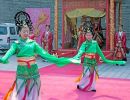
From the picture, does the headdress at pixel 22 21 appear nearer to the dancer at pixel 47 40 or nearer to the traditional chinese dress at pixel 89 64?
the traditional chinese dress at pixel 89 64

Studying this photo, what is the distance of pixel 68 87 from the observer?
8102 mm

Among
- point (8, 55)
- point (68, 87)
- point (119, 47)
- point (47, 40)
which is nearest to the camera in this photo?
point (8, 55)

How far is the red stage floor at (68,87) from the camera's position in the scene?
7.09 meters

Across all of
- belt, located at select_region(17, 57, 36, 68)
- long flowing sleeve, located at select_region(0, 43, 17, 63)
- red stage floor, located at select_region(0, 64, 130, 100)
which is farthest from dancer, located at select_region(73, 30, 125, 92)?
long flowing sleeve, located at select_region(0, 43, 17, 63)

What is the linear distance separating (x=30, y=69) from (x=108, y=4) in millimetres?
8699

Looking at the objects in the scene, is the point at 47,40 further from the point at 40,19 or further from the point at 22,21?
the point at 22,21

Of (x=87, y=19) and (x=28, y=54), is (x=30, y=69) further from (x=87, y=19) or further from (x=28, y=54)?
(x=87, y=19)

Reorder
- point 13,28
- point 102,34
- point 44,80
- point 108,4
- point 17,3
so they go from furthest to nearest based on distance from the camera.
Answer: point 17,3
point 13,28
point 102,34
point 108,4
point 44,80

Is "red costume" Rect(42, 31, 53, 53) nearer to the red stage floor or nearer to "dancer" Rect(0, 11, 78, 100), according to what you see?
the red stage floor

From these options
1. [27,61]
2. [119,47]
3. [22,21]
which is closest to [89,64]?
[22,21]

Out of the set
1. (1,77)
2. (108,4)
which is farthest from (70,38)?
(1,77)

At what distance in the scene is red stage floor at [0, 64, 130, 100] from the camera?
7.09m

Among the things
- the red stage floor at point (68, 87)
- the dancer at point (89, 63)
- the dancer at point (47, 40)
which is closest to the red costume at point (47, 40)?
the dancer at point (47, 40)

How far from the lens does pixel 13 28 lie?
17000 mm
